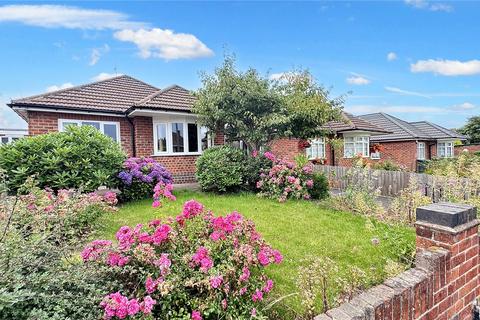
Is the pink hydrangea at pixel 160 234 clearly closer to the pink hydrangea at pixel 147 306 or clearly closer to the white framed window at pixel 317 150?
the pink hydrangea at pixel 147 306

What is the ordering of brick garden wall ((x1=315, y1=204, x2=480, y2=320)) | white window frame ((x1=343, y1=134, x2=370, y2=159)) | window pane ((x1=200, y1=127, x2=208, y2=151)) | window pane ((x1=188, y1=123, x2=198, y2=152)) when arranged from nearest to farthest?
brick garden wall ((x1=315, y1=204, x2=480, y2=320))
window pane ((x1=188, y1=123, x2=198, y2=152))
window pane ((x1=200, y1=127, x2=208, y2=151))
white window frame ((x1=343, y1=134, x2=370, y2=159))

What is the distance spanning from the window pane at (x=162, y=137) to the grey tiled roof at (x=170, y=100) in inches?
44.7

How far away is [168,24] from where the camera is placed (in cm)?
1148

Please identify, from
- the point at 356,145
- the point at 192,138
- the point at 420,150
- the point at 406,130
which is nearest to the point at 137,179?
the point at 192,138

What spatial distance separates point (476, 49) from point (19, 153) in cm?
2099

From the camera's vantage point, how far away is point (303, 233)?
207 inches

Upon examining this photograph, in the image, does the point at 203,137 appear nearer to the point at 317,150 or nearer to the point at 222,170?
the point at 222,170

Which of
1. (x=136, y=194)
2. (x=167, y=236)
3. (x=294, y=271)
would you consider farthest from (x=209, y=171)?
(x=167, y=236)

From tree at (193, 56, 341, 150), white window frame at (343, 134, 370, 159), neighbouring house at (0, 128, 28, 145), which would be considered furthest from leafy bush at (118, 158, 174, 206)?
neighbouring house at (0, 128, 28, 145)

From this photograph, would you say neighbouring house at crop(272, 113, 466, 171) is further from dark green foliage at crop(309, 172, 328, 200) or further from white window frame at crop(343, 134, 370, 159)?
dark green foliage at crop(309, 172, 328, 200)

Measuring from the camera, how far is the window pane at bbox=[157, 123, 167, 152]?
13172mm

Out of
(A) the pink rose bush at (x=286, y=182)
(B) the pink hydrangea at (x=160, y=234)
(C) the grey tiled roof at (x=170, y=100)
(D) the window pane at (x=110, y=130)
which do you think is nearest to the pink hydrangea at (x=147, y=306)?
(B) the pink hydrangea at (x=160, y=234)

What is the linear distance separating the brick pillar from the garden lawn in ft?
2.21

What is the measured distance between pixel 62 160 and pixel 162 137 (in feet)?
20.2
